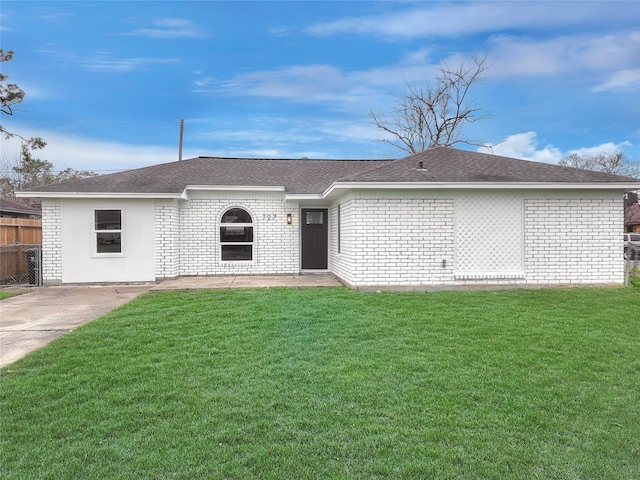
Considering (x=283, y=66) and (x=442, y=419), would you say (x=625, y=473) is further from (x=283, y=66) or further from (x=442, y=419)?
(x=283, y=66)

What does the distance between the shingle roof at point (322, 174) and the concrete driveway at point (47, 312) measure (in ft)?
8.81

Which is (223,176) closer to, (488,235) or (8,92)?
(488,235)

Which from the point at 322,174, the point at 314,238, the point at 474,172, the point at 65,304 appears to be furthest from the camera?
the point at 322,174

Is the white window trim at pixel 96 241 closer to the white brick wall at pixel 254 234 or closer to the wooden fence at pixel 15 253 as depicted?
the white brick wall at pixel 254 234

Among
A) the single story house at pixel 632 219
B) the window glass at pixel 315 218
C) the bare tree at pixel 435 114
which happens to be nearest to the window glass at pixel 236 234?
the window glass at pixel 315 218

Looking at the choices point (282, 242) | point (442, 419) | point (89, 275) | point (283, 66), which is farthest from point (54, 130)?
point (442, 419)

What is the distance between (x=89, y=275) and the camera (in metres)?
11.0

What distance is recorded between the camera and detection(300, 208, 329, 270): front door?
1274 centimetres

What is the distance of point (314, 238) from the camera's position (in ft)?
41.9

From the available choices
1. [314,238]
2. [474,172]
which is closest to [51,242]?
[314,238]

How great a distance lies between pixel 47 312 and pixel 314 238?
23.9 feet

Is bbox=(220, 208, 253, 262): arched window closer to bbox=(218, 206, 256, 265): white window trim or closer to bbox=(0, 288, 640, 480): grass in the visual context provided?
bbox=(218, 206, 256, 265): white window trim

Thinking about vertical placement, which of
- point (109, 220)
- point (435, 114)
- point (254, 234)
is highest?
point (435, 114)

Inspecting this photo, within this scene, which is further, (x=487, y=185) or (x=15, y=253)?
(x=15, y=253)
